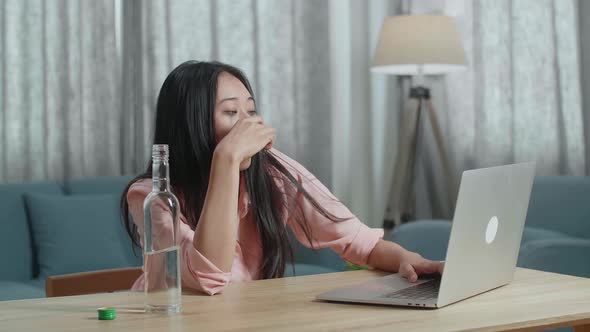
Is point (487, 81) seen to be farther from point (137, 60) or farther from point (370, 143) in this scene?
point (137, 60)

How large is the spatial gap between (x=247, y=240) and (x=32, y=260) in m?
2.03

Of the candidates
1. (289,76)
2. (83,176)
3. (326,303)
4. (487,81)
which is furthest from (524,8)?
(326,303)

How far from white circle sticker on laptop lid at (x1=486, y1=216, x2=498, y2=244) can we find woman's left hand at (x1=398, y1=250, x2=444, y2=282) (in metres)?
0.17

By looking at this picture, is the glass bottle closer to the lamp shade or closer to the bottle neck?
the bottle neck

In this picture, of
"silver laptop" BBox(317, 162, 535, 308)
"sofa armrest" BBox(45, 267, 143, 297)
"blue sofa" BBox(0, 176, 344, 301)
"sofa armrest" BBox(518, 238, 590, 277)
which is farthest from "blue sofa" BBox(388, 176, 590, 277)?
"silver laptop" BBox(317, 162, 535, 308)

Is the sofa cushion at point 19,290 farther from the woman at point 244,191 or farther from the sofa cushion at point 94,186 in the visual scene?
the woman at point 244,191

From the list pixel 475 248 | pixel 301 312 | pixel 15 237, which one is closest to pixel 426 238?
pixel 15 237

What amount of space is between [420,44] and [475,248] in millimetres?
2655

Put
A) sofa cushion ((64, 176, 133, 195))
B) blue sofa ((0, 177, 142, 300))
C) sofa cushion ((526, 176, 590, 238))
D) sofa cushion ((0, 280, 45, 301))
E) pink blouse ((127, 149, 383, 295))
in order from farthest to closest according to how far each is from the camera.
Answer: sofa cushion ((64, 176, 133, 195)), blue sofa ((0, 177, 142, 300)), sofa cushion ((526, 176, 590, 238)), sofa cushion ((0, 280, 45, 301)), pink blouse ((127, 149, 383, 295))

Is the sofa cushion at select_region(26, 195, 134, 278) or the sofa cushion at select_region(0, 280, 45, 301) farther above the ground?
the sofa cushion at select_region(26, 195, 134, 278)

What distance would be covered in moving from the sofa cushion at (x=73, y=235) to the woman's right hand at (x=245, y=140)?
217 cm

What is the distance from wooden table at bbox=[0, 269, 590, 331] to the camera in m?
1.17

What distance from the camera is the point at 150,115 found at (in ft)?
13.8

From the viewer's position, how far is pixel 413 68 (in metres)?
4.16
